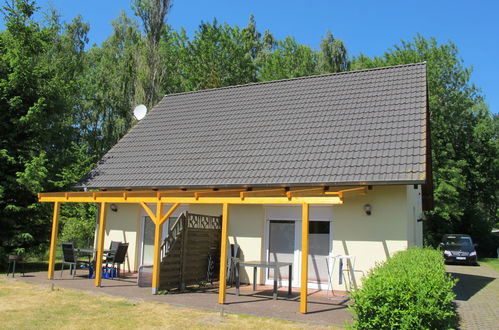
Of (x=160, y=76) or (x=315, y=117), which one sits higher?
(x=160, y=76)

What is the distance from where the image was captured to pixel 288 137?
12898 millimetres

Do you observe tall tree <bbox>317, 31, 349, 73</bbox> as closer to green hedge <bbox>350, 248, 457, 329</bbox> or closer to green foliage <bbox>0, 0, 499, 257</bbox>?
green foliage <bbox>0, 0, 499, 257</bbox>

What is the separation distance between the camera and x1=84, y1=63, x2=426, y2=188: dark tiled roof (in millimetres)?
10820

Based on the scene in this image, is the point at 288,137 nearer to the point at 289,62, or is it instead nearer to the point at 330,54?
the point at 330,54

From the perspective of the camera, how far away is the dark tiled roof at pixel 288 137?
1082cm

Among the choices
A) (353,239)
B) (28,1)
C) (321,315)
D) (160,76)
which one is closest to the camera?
(321,315)

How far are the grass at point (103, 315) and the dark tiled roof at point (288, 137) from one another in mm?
4012

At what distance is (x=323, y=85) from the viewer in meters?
15.3

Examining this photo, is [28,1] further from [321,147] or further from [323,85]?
[321,147]

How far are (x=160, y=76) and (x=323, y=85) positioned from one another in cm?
1354

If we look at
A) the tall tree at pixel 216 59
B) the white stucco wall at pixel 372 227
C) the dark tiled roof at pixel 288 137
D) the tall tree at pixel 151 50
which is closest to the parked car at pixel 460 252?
the dark tiled roof at pixel 288 137

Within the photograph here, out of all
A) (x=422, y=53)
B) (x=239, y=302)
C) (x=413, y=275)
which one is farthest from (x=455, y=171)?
(x=413, y=275)

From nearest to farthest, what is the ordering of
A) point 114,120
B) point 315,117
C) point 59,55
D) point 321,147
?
point 321,147 → point 315,117 → point 59,55 → point 114,120

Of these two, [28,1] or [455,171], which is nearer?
[28,1]
